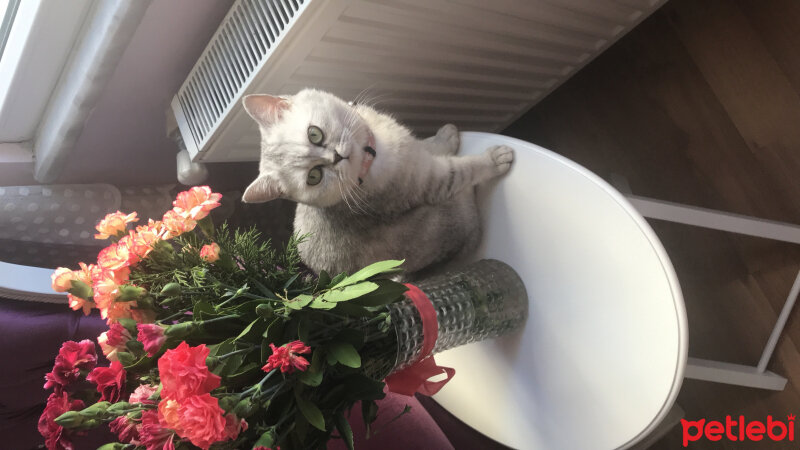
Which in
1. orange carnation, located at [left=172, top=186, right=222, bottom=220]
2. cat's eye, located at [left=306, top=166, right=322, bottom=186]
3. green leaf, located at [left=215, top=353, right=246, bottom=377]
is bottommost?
green leaf, located at [left=215, top=353, right=246, bottom=377]

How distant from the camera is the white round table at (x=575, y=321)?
0.74 m

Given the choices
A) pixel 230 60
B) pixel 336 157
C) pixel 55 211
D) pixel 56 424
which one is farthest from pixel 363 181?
pixel 55 211

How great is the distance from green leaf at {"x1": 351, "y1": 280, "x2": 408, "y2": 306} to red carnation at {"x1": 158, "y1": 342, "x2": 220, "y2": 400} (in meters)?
0.23

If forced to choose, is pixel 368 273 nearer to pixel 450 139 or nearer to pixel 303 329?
pixel 303 329

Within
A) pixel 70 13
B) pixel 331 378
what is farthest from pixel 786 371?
pixel 70 13

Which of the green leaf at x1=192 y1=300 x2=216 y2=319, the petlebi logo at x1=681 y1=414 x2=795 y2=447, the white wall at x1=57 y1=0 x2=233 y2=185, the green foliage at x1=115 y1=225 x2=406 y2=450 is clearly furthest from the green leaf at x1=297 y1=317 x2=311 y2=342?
the petlebi logo at x1=681 y1=414 x2=795 y2=447

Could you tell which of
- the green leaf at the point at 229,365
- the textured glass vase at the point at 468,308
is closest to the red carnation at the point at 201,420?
the green leaf at the point at 229,365

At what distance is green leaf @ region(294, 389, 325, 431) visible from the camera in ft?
1.82

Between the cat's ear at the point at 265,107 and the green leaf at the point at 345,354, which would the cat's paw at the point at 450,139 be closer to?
the cat's ear at the point at 265,107

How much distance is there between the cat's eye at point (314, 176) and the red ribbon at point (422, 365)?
0.29 meters

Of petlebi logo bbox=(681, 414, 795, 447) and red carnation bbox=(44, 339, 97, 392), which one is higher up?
red carnation bbox=(44, 339, 97, 392)

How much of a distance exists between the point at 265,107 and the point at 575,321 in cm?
67

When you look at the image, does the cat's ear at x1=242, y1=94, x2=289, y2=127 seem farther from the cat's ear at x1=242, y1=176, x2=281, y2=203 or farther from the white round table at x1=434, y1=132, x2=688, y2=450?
the white round table at x1=434, y1=132, x2=688, y2=450

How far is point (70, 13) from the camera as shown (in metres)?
1.11
